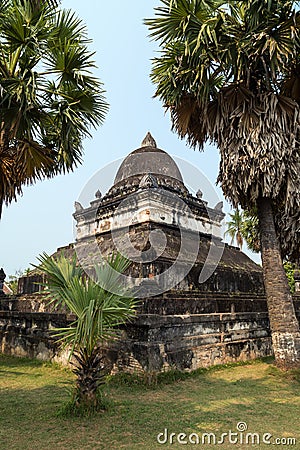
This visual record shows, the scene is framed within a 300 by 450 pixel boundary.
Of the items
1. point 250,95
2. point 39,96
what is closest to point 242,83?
point 250,95

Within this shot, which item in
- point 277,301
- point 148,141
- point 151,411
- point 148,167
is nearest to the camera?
point 151,411

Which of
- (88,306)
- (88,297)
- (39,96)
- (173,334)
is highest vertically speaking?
(39,96)

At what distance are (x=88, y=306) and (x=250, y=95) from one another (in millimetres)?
5811

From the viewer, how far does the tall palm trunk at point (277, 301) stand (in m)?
7.28

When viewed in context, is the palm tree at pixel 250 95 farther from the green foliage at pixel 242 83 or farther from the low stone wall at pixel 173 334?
the low stone wall at pixel 173 334

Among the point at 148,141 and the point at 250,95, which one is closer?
the point at 250,95

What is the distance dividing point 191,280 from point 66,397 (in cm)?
563

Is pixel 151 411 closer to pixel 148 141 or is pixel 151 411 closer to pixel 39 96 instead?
pixel 39 96

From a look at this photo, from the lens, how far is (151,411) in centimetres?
488

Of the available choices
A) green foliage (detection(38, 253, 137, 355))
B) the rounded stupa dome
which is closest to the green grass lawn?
green foliage (detection(38, 253, 137, 355))

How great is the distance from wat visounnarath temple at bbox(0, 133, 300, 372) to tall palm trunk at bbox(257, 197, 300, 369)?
4.35 ft

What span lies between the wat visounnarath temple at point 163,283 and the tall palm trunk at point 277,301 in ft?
4.35

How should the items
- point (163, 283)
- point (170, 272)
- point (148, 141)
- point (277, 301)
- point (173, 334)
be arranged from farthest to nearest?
point (148, 141)
point (170, 272)
point (163, 283)
point (277, 301)
point (173, 334)

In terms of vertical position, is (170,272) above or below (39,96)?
below
